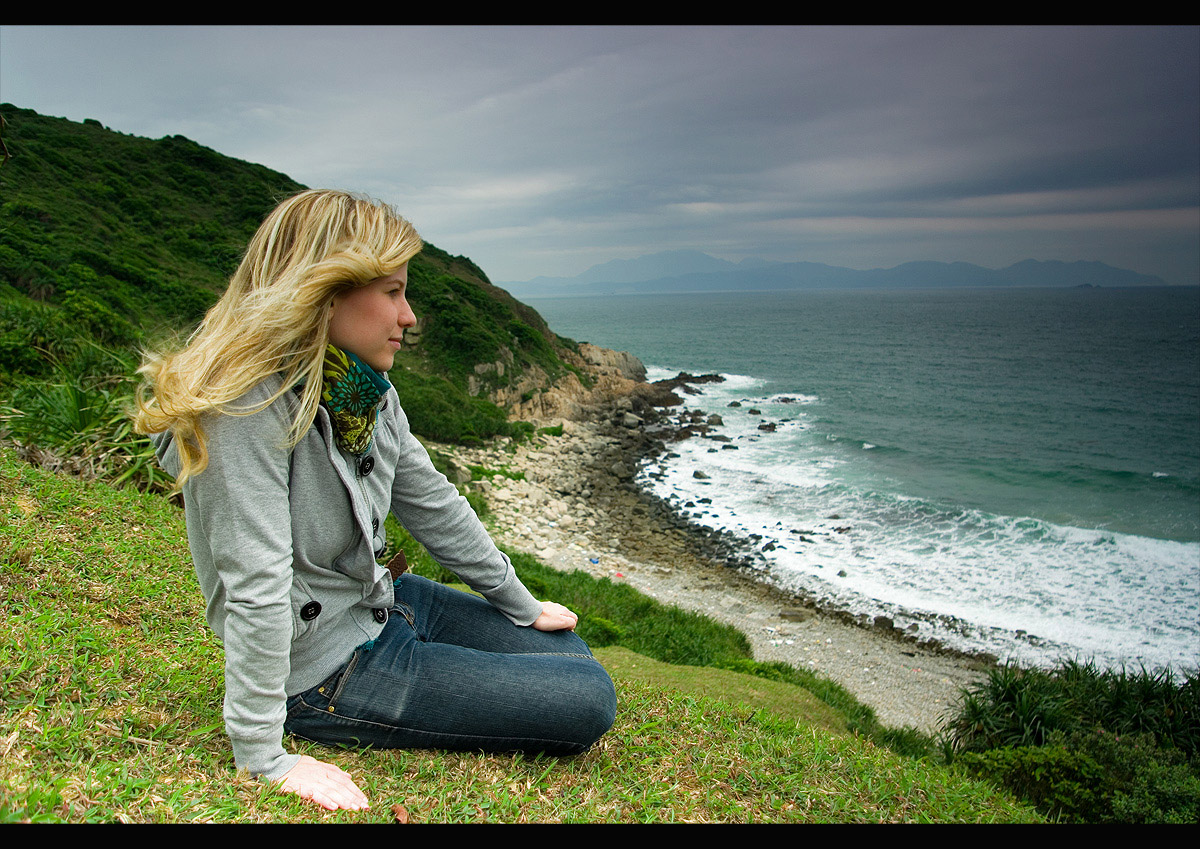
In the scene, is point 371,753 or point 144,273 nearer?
point 371,753

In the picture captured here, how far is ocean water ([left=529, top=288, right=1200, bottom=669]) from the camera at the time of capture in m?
15.6

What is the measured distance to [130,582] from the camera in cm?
370

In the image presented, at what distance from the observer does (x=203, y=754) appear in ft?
7.10

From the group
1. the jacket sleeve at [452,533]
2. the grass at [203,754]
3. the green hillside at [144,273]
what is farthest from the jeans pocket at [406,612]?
the green hillside at [144,273]

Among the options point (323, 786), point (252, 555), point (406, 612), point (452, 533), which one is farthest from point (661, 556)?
point (252, 555)

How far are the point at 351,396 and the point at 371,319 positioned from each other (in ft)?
0.84

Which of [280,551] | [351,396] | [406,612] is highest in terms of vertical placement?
[351,396]

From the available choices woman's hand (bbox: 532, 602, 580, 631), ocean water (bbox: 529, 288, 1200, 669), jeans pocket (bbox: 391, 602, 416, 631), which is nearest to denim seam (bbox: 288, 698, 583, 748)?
jeans pocket (bbox: 391, 602, 416, 631)

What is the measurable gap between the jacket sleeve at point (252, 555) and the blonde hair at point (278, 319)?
53 mm

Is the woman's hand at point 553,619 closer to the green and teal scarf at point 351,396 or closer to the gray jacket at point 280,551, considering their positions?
the gray jacket at point 280,551

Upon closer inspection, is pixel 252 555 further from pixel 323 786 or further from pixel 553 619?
pixel 553 619

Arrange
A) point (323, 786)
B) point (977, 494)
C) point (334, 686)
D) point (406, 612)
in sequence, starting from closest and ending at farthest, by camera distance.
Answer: point (323, 786) < point (334, 686) < point (406, 612) < point (977, 494)

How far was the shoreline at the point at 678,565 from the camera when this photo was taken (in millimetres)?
13273
